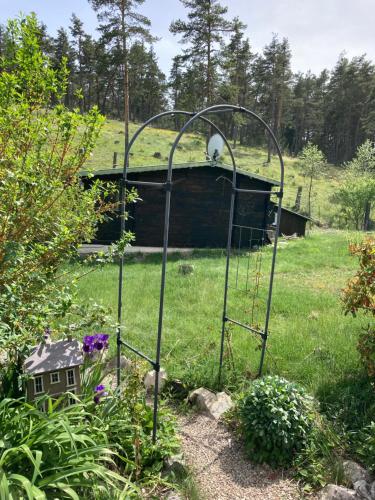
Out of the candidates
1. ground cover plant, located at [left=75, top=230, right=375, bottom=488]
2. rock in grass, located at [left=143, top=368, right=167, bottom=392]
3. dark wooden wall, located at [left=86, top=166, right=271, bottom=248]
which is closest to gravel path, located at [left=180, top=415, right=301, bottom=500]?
ground cover plant, located at [left=75, top=230, right=375, bottom=488]

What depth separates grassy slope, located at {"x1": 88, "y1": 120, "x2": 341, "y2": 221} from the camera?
89.1 ft

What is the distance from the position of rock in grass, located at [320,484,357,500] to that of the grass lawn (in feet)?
3.13

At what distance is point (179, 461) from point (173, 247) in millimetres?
11657

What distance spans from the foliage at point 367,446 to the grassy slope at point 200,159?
74.4 ft

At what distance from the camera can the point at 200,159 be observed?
30094mm

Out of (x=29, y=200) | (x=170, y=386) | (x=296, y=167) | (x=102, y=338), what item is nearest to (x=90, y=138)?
(x=29, y=200)

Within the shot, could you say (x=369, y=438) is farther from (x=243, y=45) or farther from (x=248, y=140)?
(x=248, y=140)

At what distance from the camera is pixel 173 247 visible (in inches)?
571

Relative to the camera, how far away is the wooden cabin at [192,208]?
1379cm

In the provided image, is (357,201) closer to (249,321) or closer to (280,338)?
(249,321)

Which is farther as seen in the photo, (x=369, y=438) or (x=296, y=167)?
(x=296, y=167)

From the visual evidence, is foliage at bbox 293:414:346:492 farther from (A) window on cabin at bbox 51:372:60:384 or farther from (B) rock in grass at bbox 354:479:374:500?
(A) window on cabin at bbox 51:372:60:384

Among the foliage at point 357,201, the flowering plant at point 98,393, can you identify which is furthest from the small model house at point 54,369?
the foliage at point 357,201

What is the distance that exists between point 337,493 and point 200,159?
28860 millimetres
